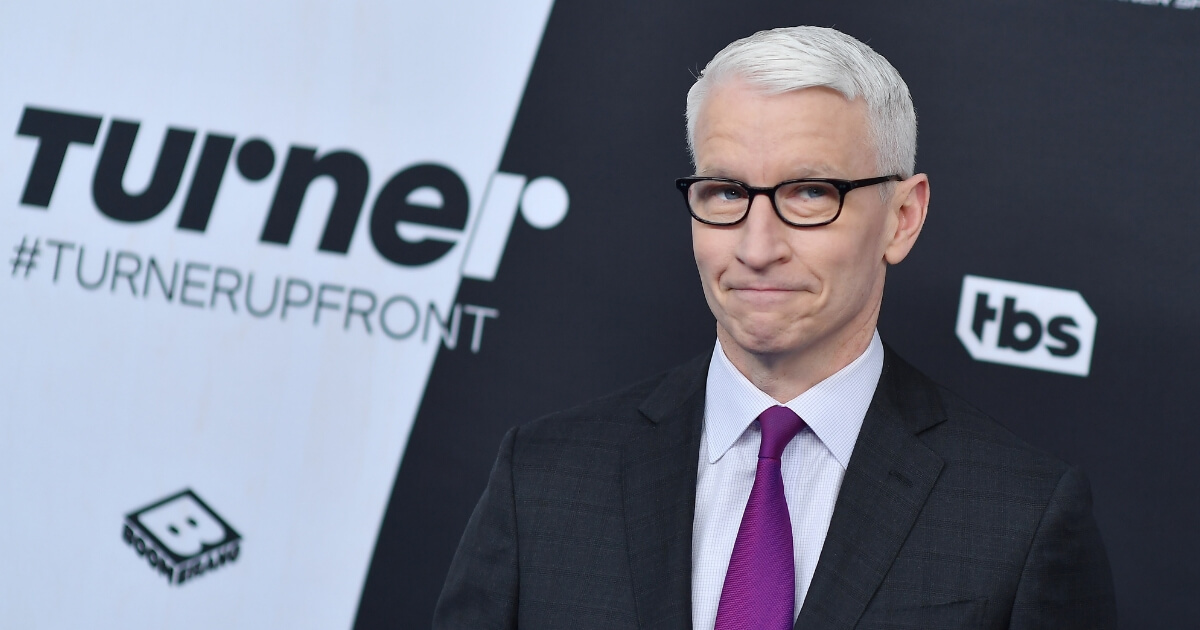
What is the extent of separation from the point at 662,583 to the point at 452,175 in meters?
1.28

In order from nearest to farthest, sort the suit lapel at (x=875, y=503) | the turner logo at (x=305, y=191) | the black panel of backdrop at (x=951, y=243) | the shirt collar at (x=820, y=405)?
the suit lapel at (x=875, y=503)
the shirt collar at (x=820, y=405)
the black panel of backdrop at (x=951, y=243)
the turner logo at (x=305, y=191)

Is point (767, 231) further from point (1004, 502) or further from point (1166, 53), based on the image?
point (1166, 53)

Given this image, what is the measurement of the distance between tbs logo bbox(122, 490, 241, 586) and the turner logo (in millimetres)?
596

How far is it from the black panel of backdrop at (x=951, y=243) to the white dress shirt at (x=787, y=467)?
89 centimetres

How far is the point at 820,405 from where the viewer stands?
5.07ft

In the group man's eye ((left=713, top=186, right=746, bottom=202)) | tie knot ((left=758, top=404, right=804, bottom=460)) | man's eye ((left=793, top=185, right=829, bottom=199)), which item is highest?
man's eye ((left=793, top=185, right=829, bottom=199))

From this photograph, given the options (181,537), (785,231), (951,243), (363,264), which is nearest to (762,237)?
(785,231)

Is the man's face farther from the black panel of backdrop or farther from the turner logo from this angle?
the turner logo

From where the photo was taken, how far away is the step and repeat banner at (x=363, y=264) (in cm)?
Result: 238

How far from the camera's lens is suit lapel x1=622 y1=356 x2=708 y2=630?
58.2 inches

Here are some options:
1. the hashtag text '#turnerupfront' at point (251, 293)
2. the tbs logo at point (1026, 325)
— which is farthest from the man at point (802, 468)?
the hashtag text '#turnerupfront' at point (251, 293)

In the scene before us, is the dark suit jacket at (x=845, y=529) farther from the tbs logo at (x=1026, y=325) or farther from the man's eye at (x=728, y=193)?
the tbs logo at (x=1026, y=325)

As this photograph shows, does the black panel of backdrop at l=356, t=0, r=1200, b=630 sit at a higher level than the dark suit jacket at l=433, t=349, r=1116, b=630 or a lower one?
higher

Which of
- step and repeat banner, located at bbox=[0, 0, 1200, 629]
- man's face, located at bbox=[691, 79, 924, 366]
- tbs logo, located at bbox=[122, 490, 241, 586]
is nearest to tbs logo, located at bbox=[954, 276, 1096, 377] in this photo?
step and repeat banner, located at bbox=[0, 0, 1200, 629]
